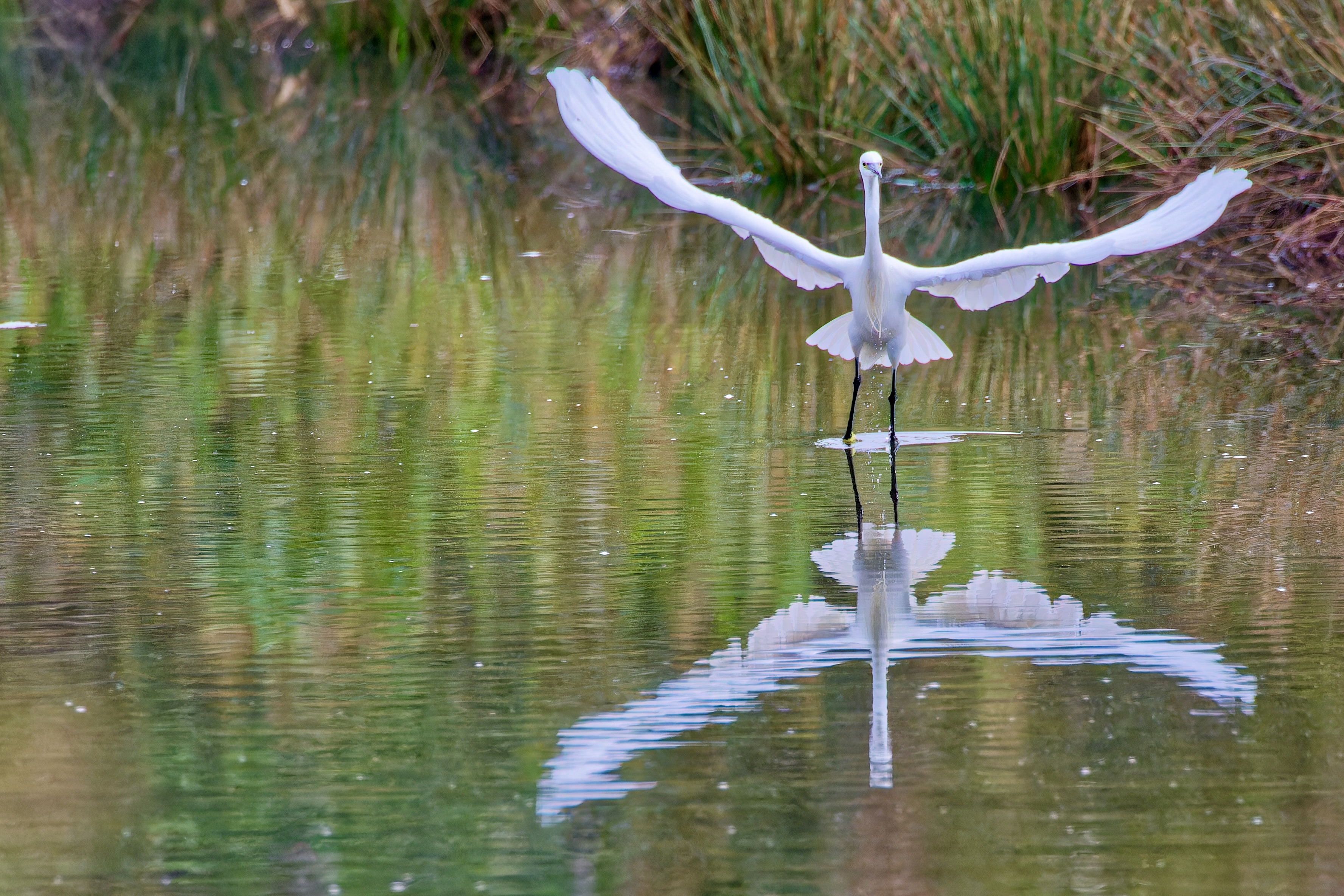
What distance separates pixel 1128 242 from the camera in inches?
257

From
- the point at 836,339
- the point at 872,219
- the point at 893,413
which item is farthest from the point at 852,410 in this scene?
the point at 872,219

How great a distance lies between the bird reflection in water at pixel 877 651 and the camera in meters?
4.10

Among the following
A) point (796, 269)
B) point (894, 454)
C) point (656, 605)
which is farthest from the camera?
point (796, 269)

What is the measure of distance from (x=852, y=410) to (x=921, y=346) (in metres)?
0.57

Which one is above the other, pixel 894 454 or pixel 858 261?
pixel 858 261

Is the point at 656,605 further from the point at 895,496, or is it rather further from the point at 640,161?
the point at 640,161

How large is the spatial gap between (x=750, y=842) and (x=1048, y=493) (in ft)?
8.83

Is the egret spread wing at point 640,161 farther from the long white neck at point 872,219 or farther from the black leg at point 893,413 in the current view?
the black leg at point 893,413

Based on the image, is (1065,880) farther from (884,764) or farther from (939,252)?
(939,252)

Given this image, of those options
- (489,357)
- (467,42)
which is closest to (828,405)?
(489,357)

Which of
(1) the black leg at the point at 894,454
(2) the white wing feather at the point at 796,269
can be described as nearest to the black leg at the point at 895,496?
(1) the black leg at the point at 894,454

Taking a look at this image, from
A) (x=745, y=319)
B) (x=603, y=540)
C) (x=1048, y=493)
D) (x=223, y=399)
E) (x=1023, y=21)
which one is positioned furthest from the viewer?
(x=1023, y=21)

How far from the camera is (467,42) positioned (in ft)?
76.0

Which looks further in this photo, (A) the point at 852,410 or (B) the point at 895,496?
(A) the point at 852,410
